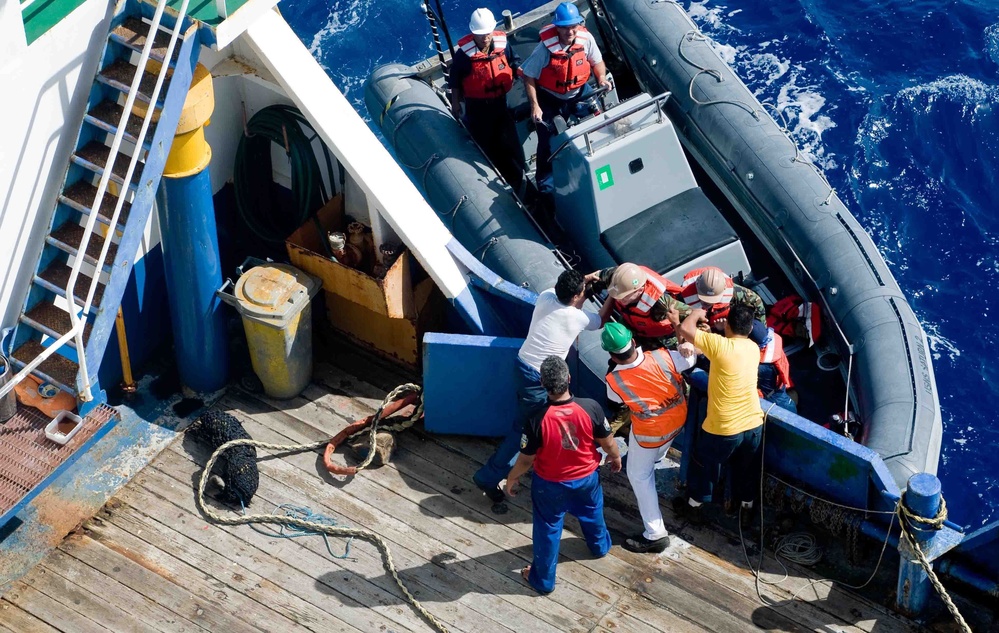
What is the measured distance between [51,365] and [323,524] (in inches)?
69.5

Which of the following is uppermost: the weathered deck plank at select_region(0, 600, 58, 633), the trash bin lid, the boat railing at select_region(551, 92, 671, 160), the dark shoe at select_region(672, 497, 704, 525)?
the trash bin lid

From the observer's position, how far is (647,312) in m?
7.20

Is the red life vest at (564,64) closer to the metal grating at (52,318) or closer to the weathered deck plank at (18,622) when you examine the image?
the metal grating at (52,318)

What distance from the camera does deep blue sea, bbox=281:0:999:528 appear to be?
32.6ft

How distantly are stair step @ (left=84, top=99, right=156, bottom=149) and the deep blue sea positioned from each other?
629cm

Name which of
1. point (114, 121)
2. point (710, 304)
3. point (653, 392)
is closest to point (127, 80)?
point (114, 121)

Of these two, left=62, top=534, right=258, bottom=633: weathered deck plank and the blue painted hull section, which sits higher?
the blue painted hull section

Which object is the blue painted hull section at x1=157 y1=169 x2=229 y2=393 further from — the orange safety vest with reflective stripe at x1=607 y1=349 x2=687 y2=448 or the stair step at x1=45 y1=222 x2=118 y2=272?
the orange safety vest with reflective stripe at x1=607 y1=349 x2=687 y2=448

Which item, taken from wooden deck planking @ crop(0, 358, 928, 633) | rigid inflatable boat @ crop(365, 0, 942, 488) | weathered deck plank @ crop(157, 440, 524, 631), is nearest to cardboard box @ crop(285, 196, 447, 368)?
rigid inflatable boat @ crop(365, 0, 942, 488)

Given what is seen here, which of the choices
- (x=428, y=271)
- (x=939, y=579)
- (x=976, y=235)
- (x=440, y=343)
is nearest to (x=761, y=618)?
(x=939, y=579)

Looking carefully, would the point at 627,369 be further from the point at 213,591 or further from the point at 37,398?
the point at 37,398

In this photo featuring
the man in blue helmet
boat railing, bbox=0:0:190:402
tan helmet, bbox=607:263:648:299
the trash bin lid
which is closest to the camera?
boat railing, bbox=0:0:190:402

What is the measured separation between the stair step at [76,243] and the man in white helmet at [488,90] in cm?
340

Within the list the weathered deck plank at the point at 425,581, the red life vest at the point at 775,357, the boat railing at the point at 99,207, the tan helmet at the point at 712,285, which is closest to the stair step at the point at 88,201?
the boat railing at the point at 99,207
